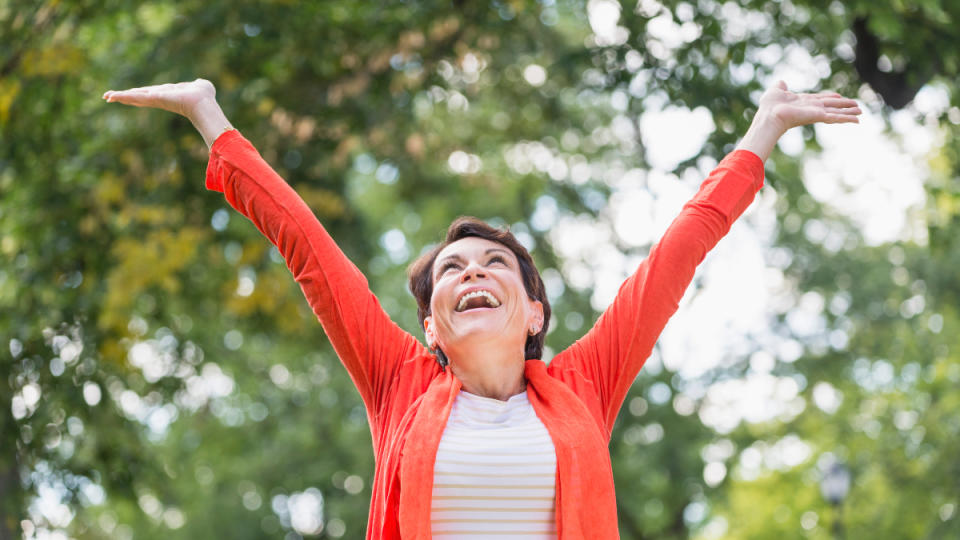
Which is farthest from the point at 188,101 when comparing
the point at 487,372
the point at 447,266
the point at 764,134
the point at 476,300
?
the point at 764,134

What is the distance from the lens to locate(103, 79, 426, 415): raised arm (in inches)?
97.7

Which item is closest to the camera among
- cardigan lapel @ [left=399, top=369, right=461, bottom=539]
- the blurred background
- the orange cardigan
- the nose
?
cardigan lapel @ [left=399, top=369, right=461, bottom=539]

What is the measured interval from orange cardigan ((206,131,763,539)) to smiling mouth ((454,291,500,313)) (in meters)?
0.16

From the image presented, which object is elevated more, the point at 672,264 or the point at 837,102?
the point at 837,102

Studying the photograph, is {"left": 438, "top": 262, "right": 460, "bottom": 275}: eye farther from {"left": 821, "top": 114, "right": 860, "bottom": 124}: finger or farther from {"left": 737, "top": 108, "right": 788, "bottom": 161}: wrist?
{"left": 821, "top": 114, "right": 860, "bottom": 124}: finger

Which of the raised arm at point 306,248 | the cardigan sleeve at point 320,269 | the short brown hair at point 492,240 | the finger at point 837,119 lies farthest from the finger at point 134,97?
the finger at point 837,119

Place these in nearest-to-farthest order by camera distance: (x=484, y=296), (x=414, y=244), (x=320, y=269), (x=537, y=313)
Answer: (x=320, y=269), (x=484, y=296), (x=537, y=313), (x=414, y=244)

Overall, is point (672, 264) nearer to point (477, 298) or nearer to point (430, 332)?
point (477, 298)

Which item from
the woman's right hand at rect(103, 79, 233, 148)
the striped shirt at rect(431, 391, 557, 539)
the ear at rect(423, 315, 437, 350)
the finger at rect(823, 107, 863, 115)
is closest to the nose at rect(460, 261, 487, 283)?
the ear at rect(423, 315, 437, 350)

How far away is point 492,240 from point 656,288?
0.45 m

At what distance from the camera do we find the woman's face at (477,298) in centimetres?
253

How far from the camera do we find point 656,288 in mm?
2533

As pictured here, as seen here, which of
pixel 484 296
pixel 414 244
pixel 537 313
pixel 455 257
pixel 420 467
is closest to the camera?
pixel 420 467

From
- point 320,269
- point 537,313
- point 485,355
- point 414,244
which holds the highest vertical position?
point 320,269
